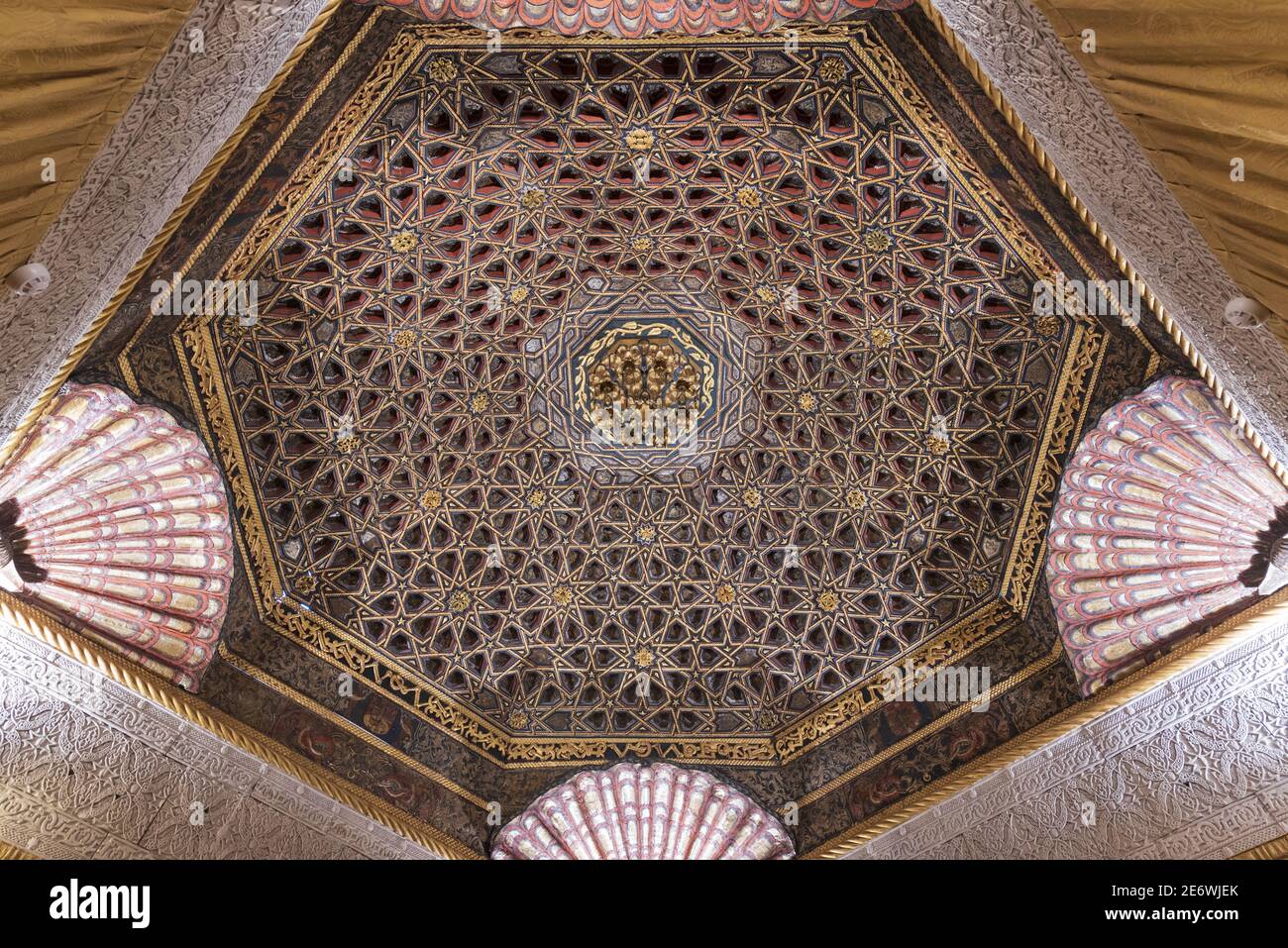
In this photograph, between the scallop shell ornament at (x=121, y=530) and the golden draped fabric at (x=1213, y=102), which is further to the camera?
the scallop shell ornament at (x=121, y=530)

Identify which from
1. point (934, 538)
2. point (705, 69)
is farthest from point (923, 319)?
point (705, 69)

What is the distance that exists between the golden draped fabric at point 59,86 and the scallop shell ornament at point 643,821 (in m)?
4.91

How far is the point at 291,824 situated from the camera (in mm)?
6457

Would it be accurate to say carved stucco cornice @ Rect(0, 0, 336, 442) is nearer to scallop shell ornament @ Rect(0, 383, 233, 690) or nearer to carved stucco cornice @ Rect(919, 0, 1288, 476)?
scallop shell ornament @ Rect(0, 383, 233, 690)

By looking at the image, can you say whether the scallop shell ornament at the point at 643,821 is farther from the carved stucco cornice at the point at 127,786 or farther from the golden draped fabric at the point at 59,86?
the golden draped fabric at the point at 59,86

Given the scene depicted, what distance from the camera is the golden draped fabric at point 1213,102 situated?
2.81m

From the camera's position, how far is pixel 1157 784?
19.0 feet

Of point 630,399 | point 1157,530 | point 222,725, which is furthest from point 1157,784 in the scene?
point 222,725

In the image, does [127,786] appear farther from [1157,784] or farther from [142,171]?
[1157,784]

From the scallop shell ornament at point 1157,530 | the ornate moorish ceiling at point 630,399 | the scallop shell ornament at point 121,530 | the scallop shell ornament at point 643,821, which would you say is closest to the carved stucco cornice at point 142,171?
the ornate moorish ceiling at point 630,399

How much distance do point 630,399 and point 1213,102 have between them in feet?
15.4

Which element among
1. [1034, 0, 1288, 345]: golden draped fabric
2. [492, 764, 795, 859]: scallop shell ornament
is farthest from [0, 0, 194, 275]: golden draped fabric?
[492, 764, 795, 859]: scallop shell ornament

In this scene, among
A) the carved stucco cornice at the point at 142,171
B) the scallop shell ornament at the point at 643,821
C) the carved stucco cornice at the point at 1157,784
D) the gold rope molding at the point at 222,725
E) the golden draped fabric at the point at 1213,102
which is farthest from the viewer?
the scallop shell ornament at the point at 643,821

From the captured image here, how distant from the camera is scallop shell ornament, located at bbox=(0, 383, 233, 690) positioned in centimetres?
570
